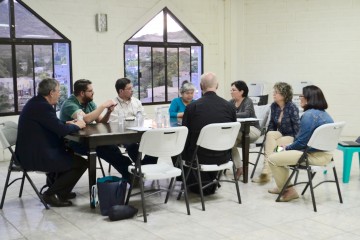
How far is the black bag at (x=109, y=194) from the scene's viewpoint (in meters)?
4.05

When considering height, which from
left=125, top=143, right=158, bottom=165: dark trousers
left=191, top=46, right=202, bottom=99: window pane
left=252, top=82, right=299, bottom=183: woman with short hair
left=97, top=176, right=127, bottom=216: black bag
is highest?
left=191, top=46, right=202, bottom=99: window pane

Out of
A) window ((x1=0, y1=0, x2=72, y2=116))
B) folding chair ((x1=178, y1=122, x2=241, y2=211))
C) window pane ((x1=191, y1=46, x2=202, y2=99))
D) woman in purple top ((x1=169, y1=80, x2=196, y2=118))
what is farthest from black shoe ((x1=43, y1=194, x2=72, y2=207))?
window pane ((x1=191, y1=46, x2=202, y2=99))

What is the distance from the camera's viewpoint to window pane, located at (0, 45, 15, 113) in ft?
21.6

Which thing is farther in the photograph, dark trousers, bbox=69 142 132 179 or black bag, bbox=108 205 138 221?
dark trousers, bbox=69 142 132 179

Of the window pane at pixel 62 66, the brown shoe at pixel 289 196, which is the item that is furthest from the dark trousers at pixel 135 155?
the window pane at pixel 62 66

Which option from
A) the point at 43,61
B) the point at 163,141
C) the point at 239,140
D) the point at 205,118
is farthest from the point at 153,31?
the point at 163,141

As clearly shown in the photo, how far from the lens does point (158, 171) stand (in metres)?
4.08

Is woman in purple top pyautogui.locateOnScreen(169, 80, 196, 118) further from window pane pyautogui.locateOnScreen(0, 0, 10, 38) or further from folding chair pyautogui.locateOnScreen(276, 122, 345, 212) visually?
window pane pyautogui.locateOnScreen(0, 0, 10, 38)

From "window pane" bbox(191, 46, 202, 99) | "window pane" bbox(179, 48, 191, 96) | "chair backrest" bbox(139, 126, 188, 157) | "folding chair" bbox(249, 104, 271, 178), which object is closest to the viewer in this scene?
"chair backrest" bbox(139, 126, 188, 157)

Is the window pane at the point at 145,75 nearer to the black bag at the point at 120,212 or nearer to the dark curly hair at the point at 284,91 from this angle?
the dark curly hair at the point at 284,91

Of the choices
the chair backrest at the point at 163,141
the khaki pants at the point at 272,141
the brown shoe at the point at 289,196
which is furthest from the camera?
the khaki pants at the point at 272,141

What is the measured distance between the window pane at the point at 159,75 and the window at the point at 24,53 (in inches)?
62.1

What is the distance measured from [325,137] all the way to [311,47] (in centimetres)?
463

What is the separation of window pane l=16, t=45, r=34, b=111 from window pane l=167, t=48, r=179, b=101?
242cm
